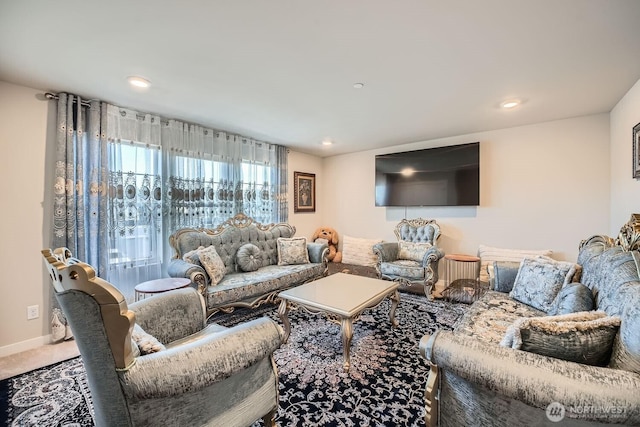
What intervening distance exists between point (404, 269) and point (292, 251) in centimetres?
162

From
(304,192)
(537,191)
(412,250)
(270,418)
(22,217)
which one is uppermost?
(304,192)

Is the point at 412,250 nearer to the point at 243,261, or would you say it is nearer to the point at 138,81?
the point at 243,261

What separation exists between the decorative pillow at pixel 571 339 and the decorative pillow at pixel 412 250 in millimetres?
2922

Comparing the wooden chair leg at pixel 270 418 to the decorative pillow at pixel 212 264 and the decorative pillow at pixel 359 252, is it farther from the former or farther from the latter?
the decorative pillow at pixel 359 252

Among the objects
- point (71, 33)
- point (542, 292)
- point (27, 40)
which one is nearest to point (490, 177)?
point (542, 292)

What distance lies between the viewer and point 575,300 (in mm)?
1632

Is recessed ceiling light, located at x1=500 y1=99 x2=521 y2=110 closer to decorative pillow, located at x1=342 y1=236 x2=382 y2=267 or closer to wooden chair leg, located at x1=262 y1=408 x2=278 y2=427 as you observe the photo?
decorative pillow, located at x1=342 y1=236 x2=382 y2=267

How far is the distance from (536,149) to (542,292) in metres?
2.32

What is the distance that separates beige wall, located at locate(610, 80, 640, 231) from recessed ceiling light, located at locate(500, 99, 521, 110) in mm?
845

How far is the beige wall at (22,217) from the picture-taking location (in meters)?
2.34

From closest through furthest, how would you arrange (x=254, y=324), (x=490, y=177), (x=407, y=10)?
(x=254, y=324) < (x=407, y=10) < (x=490, y=177)

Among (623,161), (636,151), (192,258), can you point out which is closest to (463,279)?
(623,161)

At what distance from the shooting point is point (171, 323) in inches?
67.1

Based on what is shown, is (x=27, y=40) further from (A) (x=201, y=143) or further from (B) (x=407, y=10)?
(B) (x=407, y=10)
